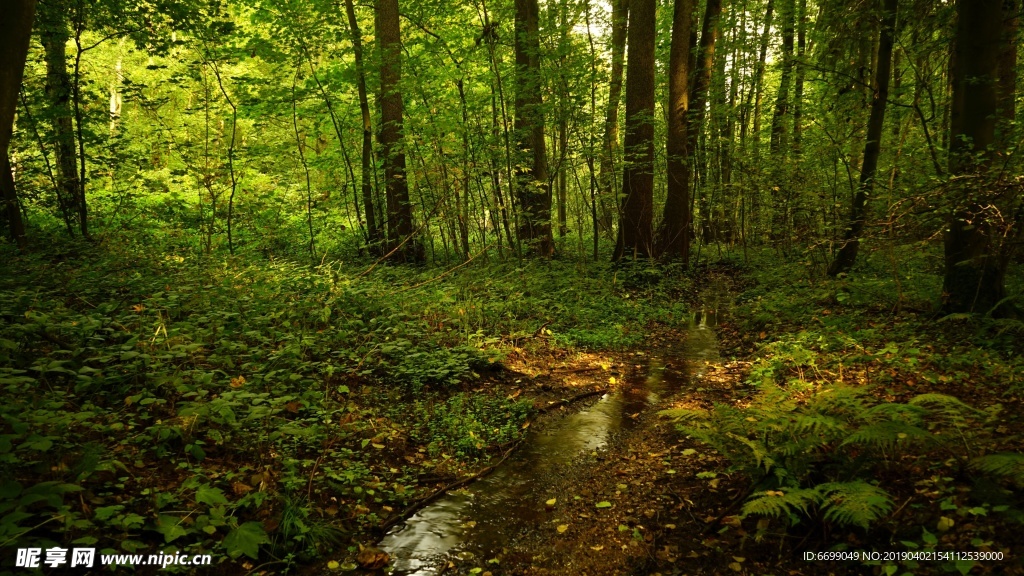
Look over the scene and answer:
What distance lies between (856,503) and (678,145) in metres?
11.9

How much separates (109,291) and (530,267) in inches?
329

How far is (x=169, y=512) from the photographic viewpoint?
3.22 metres

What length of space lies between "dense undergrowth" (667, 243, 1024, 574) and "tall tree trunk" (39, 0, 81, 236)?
11.9 metres

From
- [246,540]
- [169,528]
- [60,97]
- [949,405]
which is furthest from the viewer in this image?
[60,97]

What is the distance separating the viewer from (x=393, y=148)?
12734 mm

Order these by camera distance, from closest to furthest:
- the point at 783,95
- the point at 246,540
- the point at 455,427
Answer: the point at 246,540 → the point at 455,427 → the point at 783,95

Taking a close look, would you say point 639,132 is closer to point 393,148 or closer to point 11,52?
point 393,148

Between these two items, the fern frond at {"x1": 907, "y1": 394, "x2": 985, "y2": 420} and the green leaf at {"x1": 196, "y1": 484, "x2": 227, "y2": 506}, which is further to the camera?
the fern frond at {"x1": 907, "y1": 394, "x2": 985, "y2": 420}

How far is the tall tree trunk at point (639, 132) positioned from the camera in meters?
13.0

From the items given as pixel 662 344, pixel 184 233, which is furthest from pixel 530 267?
pixel 184 233

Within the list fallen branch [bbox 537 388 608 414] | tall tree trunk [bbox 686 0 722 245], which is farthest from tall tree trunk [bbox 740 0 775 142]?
fallen branch [bbox 537 388 608 414]

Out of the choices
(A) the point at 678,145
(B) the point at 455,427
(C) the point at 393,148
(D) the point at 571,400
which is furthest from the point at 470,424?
(A) the point at 678,145

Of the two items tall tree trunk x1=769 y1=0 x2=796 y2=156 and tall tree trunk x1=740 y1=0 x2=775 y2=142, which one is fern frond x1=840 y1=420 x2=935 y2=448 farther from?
tall tree trunk x1=740 y1=0 x2=775 y2=142

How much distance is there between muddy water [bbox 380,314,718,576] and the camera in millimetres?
3631
